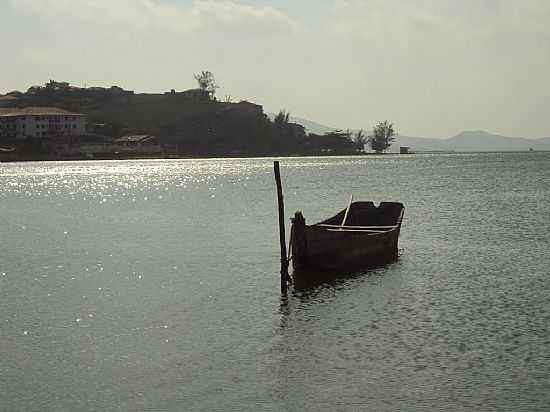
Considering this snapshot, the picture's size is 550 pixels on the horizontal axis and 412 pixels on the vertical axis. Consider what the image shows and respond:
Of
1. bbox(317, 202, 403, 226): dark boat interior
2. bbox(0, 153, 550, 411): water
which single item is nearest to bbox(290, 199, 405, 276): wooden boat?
bbox(0, 153, 550, 411): water

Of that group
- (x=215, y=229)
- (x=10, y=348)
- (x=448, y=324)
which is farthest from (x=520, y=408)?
(x=215, y=229)

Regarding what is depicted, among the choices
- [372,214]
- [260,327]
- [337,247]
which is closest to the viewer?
[260,327]

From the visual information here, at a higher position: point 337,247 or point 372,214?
point 372,214

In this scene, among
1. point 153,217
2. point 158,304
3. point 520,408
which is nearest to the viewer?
point 520,408

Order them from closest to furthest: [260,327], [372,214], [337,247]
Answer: [260,327]
[337,247]
[372,214]

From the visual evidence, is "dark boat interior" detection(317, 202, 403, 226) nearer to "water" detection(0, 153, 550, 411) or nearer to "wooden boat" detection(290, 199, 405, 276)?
"water" detection(0, 153, 550, 411)

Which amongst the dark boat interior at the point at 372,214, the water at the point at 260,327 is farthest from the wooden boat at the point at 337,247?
the dark boat interior at the point at 372,214

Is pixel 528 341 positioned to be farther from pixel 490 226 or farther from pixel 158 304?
pixel 490 226

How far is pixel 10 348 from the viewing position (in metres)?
Result: 24.3

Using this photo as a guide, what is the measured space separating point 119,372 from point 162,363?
1.37 m

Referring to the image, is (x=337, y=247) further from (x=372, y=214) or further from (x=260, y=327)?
(x=372, y=214)

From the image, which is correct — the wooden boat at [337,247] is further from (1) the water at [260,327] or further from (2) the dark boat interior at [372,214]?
(2) the dark boat interior at [372,214]

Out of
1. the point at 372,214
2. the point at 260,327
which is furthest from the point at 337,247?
the point at 372,214

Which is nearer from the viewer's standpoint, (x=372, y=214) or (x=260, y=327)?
(x=260, y=327)
